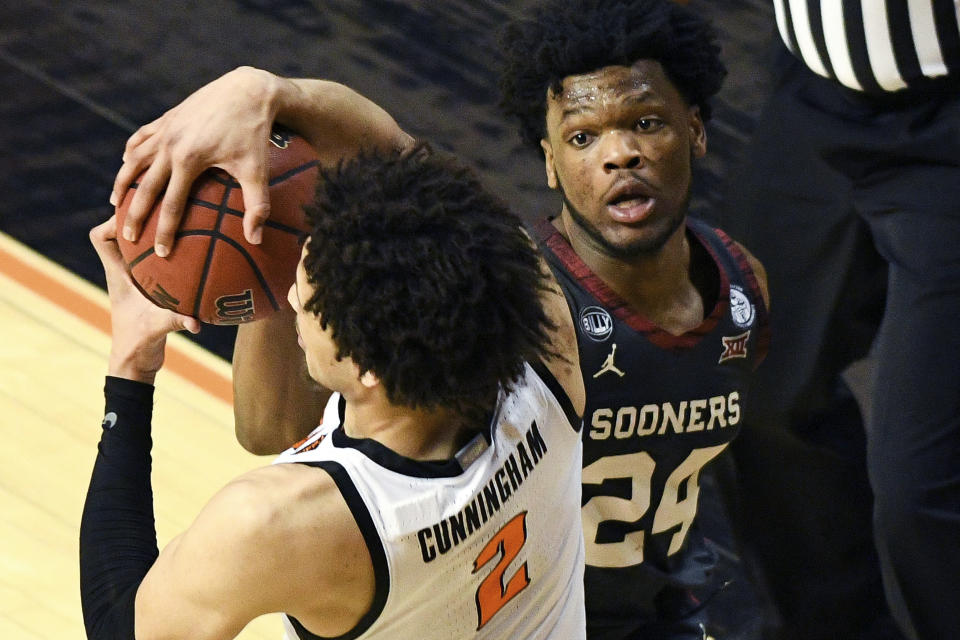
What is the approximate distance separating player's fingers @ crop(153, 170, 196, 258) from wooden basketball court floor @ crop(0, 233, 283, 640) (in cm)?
137

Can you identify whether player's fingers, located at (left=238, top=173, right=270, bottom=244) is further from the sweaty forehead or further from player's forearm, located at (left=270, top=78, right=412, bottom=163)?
the sweaty forehead

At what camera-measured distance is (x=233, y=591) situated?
170 centimetres

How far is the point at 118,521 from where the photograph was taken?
195cm

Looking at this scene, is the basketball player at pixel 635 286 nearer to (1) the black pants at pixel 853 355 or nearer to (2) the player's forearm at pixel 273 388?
(2) the player's forearm at pixel 273 388

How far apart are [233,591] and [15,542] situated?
6.30ft

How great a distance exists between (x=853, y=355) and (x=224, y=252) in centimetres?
162

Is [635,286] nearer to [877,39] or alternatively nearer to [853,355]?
[877,39]

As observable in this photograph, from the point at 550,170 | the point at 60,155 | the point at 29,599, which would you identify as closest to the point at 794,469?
the point at 550,170

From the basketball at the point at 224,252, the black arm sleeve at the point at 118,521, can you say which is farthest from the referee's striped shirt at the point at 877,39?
the black arm sleeve at the point at 118,521

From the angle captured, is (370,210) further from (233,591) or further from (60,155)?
(60,155)

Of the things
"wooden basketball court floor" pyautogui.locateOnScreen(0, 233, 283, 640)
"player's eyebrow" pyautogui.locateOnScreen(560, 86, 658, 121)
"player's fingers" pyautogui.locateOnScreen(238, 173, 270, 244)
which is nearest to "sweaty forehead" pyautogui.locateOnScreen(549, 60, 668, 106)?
"player's eyebrow" pyautogui.locateOnScreen(560, 86, 658, 121)

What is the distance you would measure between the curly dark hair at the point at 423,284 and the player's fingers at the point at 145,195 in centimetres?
43

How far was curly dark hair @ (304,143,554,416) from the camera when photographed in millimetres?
1696

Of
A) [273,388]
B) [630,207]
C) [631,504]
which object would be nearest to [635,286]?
[630,207]
